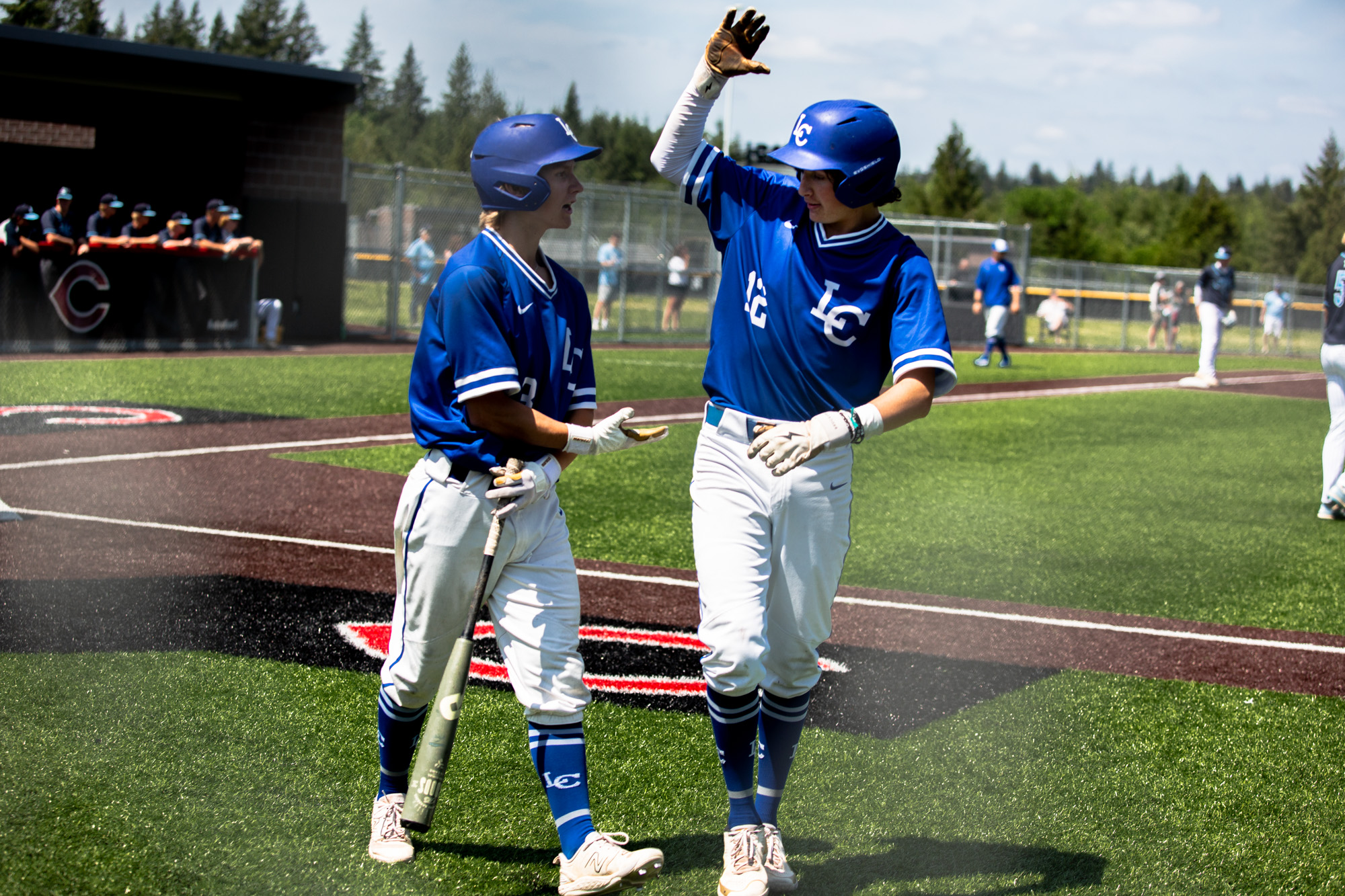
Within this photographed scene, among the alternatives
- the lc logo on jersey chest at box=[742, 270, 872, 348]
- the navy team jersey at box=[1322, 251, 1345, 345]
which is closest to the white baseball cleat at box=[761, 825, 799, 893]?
the lc logo on jersey chest at box=[742, 270, 872, 348]

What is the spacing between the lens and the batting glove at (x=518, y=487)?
3471mm

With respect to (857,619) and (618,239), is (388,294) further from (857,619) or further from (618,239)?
(857,619)

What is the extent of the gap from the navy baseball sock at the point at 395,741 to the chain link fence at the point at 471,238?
1962cm

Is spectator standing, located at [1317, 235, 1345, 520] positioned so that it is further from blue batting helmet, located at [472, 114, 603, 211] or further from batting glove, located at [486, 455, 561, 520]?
batting glove, located at [486, 455, 561, 520]

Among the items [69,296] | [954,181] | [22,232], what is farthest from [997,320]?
[954,181]

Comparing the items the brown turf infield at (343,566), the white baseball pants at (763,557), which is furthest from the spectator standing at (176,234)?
the white baseball pants at (763,557)

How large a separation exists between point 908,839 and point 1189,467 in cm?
1028

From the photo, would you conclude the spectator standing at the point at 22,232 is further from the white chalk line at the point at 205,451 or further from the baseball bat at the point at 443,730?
the baseball bat at the point at 443,730

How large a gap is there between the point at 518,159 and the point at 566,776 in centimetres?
174

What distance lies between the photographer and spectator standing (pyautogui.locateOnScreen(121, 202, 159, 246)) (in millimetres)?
17906

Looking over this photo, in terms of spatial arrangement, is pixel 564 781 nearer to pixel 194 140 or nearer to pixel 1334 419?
pixel 1334 419

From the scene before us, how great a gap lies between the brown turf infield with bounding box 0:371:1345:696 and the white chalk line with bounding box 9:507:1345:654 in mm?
24

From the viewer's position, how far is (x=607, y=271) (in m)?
26.5

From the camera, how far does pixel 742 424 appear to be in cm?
388
